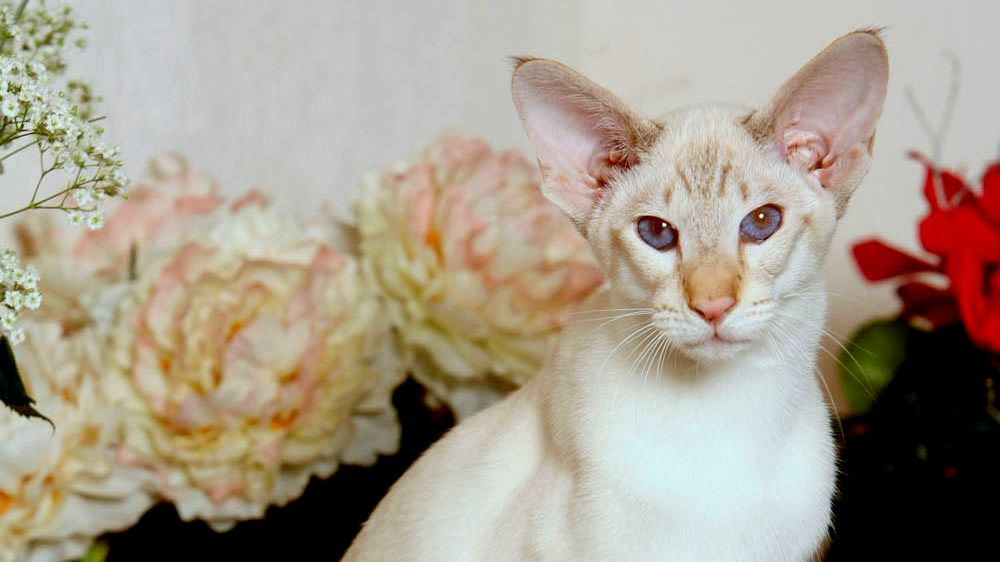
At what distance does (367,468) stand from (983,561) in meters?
0.48

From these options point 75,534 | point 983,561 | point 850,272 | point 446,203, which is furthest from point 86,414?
point 850,272

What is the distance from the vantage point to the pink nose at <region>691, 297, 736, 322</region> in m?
0.54

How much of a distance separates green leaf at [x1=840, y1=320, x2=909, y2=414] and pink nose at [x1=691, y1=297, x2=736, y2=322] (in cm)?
41

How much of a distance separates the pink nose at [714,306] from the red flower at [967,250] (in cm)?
33

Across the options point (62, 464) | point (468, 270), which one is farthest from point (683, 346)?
point (62, 464)

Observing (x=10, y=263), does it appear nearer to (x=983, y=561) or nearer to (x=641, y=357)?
(x=641, y=357)

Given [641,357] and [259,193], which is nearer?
[641,357]

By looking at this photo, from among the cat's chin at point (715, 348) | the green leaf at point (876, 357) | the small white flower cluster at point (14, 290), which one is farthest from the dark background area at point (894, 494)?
the small white flower cluster at point (14, 290)

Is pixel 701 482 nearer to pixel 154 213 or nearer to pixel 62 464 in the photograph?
pixel 62 464

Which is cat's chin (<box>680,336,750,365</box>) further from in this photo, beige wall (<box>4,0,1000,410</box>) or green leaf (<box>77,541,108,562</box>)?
beige wall (<box>4,0,1000,410</box>)

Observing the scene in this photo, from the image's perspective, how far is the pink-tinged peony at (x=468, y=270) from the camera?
0.82 m

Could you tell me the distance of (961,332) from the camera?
875 millimetres

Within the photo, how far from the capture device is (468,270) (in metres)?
0.81

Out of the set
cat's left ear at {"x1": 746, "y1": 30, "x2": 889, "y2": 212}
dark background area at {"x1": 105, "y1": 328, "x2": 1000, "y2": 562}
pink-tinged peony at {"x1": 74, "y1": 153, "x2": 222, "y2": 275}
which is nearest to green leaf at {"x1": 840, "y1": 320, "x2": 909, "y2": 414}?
dark background area at {"x1": 105, "y1": 328, "x2": 1000, "y2": 562}
